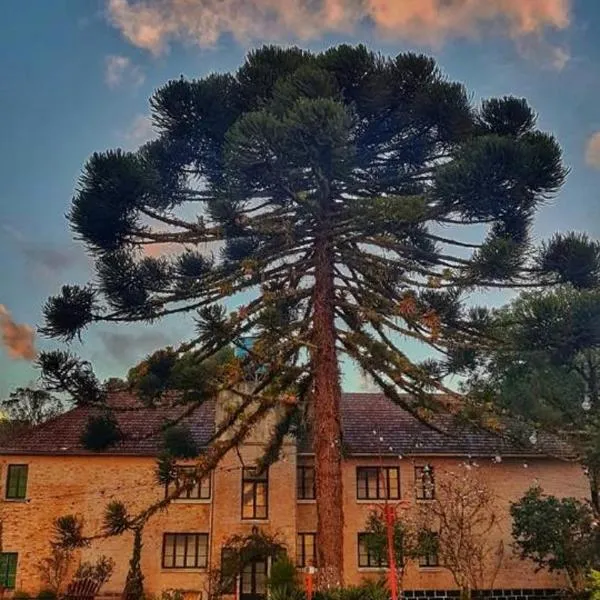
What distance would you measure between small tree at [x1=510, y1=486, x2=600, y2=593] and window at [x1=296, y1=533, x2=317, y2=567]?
657cm

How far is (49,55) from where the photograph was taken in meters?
13.8

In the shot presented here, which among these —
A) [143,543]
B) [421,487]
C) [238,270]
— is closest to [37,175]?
[238,270]

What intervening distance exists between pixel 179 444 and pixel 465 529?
965cm

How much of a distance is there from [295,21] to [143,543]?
17.1 metres

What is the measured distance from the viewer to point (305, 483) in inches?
1022

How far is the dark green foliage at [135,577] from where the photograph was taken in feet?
75.0

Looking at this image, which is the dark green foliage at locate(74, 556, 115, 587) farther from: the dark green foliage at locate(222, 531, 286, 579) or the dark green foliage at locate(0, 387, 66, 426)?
the dark green foliage at locate(0, 387, 66, 426)

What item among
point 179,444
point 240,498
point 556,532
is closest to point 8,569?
point 240,498

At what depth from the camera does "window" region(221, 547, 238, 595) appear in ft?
75.8

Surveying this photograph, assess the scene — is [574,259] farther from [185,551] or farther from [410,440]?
[185,551]

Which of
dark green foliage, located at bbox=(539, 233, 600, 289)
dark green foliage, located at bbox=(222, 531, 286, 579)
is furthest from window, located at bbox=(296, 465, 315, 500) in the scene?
dark green foliage, located at bbox=(539, 233, 600, 289)

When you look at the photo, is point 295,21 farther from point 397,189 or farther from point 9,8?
point 9,8

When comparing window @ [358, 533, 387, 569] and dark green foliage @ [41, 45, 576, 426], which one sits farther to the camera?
window @ [358, 533, 387, 569]

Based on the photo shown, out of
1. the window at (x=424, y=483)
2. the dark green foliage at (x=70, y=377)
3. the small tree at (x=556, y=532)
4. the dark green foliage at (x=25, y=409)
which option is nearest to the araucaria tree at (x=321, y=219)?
the dark green foliage at (x=70, y=377)
